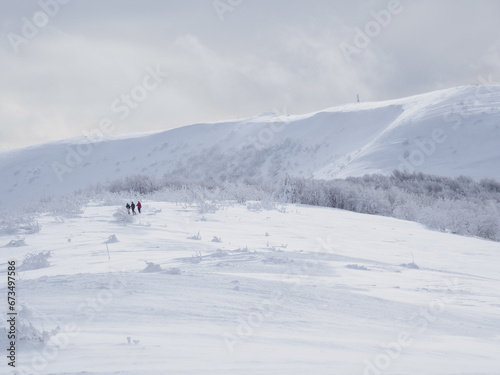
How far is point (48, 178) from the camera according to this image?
49.3 metres

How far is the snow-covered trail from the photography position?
3.26 meters

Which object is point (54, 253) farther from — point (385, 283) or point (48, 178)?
point (48, 178)

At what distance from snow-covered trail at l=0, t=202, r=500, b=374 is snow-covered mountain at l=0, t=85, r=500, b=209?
2314cm

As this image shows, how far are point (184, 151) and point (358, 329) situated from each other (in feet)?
159

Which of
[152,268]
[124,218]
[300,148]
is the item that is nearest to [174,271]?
[152,268]

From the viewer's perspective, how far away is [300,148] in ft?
144

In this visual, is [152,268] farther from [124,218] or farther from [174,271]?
[124,218]

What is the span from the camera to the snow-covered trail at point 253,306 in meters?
3.26

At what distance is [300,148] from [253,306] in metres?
39.7

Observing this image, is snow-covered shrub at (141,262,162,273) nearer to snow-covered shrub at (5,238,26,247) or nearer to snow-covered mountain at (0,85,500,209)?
snow-covered shrub at (5,238,26,247)

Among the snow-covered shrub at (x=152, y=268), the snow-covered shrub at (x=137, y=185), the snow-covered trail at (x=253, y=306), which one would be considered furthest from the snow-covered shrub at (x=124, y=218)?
Answer: the snow-covered shrub at (x=137, y=185)

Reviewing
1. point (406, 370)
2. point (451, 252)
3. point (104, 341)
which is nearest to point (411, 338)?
point (406, 370)

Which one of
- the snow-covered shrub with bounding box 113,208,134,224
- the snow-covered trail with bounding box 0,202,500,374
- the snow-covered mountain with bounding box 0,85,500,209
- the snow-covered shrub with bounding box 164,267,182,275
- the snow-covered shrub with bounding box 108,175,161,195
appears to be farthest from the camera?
the snow-covered mountain with bounding box 0,85,500,209

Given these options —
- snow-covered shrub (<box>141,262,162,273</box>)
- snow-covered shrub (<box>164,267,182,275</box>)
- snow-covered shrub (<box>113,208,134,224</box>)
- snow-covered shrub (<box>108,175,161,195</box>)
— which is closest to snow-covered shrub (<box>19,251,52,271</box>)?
snow-covered shrub (<box>141,262,162,273</box>)
